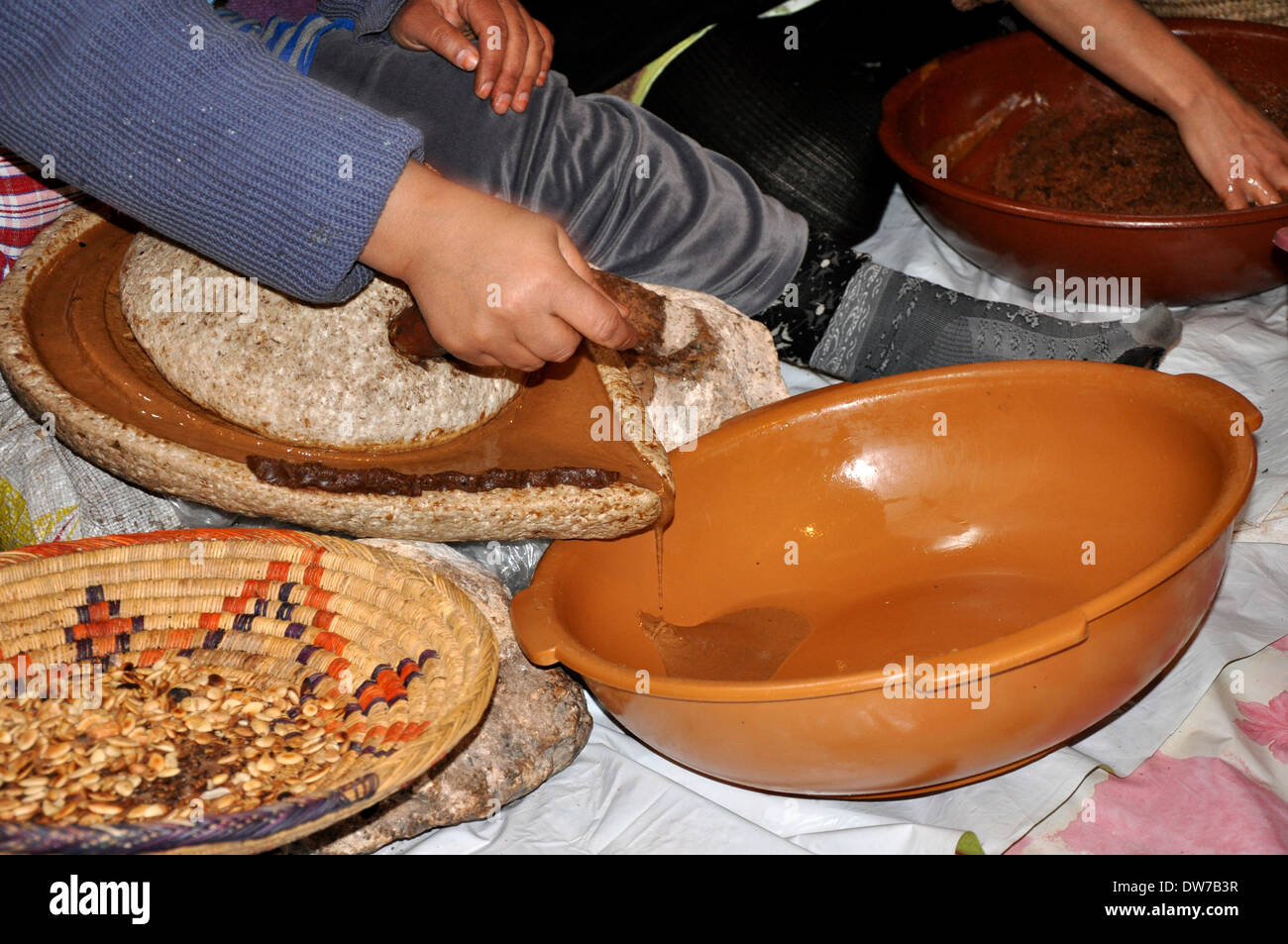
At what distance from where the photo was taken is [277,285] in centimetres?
102

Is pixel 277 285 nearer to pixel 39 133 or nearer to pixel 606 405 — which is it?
pixel 39 133

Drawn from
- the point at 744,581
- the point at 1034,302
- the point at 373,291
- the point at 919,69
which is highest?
the point at 919,69

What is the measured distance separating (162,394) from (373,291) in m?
0.23

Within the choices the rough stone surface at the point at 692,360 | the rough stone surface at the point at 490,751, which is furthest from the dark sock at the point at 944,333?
the rough stone surface at the point at 490,751

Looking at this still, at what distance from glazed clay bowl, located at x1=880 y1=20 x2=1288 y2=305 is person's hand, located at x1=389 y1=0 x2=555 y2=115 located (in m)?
0.52

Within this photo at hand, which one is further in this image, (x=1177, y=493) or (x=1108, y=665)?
(x=1177, y=493)

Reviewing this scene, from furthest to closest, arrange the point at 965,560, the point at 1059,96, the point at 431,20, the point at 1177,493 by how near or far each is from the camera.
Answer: the point at 1059,96 < the point at 431,20 < the point at 965,560 < the point at 1177,493

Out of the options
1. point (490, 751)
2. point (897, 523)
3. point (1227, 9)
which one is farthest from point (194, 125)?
point (1227, 9)

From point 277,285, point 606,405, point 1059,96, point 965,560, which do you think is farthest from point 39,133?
point 1059,96

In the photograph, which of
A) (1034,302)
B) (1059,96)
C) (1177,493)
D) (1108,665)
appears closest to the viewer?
(1108,665)

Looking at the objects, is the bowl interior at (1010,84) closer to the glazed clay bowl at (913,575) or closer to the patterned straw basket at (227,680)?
the glazed clay bowl at (913,575)

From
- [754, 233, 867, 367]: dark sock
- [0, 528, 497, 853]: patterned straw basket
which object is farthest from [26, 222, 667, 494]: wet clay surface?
[754, 233, 867, 367]: dark sock

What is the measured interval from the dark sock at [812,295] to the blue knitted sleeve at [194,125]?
705 mm

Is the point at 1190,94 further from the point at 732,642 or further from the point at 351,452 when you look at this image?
the point at 351,452
